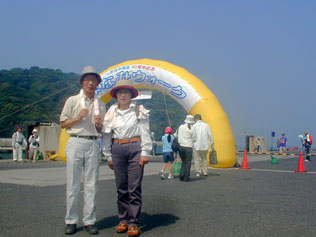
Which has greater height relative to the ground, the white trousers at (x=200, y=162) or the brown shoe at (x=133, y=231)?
the white trousers at (x=200, y=162)

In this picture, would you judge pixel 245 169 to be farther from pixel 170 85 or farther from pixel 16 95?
pixel 16 95

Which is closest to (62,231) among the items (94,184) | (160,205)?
(94,184)

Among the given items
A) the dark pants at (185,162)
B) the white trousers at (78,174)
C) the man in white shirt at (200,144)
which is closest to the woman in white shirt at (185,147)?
the dark pants at (185,162)

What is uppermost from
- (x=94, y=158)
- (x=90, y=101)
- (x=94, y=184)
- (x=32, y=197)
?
(x=90, y=101)

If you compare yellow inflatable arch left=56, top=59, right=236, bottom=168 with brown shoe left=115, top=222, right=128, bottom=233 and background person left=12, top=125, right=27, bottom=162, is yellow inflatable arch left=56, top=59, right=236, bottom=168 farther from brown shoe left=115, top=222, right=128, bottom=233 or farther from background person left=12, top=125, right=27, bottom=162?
brown shoe left=115, top=222, right=128, bottom=233

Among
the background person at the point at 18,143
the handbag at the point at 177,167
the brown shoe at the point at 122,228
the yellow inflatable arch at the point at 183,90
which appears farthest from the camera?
the background person at the point at 18,143

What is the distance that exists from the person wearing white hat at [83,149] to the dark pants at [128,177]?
296 millimetres

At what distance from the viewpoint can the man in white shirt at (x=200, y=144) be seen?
11530 mm

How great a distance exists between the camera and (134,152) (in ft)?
16.0

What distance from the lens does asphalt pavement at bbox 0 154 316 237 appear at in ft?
16.1

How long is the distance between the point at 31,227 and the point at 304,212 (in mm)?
4119

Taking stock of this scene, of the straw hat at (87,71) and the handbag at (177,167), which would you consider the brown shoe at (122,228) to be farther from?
the handbag at (177,167)

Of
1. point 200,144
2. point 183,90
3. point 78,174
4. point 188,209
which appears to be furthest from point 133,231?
point 183,90

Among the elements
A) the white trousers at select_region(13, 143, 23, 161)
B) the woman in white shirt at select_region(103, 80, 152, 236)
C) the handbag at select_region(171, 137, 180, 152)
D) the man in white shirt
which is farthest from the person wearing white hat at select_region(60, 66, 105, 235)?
the white trousers at select_region(13, 143, 23, 161)
